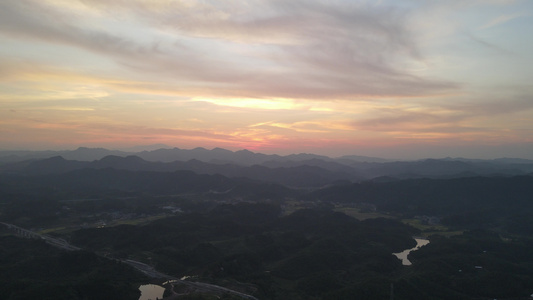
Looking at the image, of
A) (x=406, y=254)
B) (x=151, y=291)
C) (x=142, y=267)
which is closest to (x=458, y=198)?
(x=406, y=254)

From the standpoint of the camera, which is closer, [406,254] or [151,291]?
[151,291]

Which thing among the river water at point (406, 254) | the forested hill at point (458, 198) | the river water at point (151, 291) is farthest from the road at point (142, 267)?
the forested hill at point (458, 198)

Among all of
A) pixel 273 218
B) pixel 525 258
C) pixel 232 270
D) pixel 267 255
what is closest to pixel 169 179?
pixel 273 218

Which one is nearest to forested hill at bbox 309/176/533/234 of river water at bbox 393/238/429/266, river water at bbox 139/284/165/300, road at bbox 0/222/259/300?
river water at bbox 393/238/429/266

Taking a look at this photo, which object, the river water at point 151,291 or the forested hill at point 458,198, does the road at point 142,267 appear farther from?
the forested hill at point 458,198

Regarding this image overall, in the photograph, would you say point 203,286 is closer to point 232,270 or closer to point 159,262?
point 232,270

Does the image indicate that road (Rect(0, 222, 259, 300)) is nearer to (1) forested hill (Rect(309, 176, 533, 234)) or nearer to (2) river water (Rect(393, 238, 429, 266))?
(2) river water (Rect(393, 238, 429, 266))

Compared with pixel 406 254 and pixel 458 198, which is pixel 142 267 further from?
pixel 458 198

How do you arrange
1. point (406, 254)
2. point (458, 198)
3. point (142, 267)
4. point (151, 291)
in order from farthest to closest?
1. point (458, 198)
2. point (406, 254)
3. point (142, 267)
4. point (151, 291)
